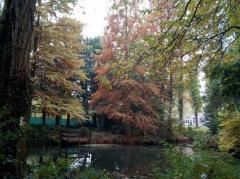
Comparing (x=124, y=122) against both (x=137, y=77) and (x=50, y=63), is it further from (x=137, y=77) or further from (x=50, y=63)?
(x=50, y=63)

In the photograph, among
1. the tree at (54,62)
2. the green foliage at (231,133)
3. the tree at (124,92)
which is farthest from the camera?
the tree at (124,92)

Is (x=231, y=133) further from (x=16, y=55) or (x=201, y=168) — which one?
(x=16, y=55)

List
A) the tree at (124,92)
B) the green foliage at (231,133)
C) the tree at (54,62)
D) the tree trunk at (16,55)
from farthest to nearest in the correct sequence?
the tree at (124,92) → the tree at (54,62) → the green foliage at (231,133) → the tree trunk at (16,55)

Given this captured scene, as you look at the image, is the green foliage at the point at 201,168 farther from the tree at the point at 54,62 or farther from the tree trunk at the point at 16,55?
the tree at the point at 54,62

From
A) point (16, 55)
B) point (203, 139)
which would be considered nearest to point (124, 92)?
point (203, 139)

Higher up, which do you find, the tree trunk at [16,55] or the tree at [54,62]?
the tree at [54,62]

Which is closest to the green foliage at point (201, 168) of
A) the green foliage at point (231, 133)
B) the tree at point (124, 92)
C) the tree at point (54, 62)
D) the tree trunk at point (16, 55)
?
the tree trunk at point (16, 55)

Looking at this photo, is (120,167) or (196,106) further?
(196,106)

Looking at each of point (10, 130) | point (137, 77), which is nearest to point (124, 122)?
point (137, 77)

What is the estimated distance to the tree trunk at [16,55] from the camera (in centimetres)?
465

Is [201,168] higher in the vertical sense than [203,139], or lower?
lower

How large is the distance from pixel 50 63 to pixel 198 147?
13.4 m

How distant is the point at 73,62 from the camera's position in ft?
60.9

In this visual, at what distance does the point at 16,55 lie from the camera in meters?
4.69
